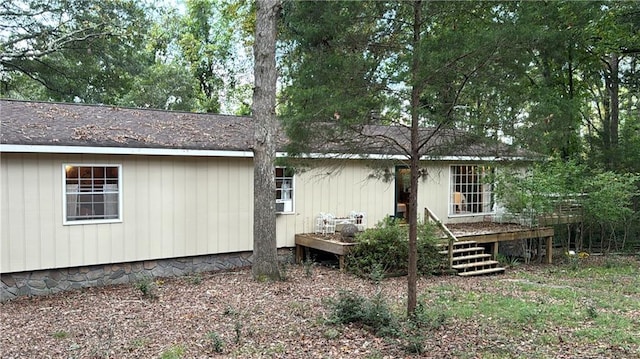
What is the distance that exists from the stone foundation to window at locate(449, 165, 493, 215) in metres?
5.10

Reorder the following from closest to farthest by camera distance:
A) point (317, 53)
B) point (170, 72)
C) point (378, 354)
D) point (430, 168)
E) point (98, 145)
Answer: point (378, 354) < point (317, 53) < point (98, 145) < point (430, 168) < point (170, 72)

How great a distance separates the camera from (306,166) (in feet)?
20.0

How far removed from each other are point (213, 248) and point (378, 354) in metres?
5.49

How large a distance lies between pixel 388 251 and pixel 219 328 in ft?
13.9

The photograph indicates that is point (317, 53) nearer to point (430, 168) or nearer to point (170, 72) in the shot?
point (430, 168)

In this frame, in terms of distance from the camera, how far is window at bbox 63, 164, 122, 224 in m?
7.82

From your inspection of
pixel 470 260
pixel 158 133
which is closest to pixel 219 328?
pixel 158 133

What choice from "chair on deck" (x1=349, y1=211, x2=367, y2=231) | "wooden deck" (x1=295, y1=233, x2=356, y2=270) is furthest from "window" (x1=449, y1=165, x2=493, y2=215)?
"wooden deck" (x1=295, y1=233, x2=356, y2=270)

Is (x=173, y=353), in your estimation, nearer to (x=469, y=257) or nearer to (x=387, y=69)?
(x=387, y=69)

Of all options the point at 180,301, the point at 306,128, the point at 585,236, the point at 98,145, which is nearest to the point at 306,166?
the point at 306,128

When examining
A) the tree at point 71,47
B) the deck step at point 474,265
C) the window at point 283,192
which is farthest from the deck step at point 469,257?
the tree at point 71,47

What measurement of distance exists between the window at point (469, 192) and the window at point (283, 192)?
4661mm

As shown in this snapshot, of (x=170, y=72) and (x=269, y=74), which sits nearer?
(x=269, y=74)

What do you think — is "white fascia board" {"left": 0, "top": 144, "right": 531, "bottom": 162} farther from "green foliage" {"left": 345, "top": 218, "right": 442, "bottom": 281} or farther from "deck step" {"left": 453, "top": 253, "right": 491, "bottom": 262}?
"deck step" {"left": 453, "top": 253, "right": 491, "bottom": 262}
